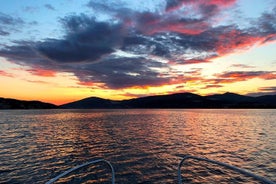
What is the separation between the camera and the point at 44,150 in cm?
3189

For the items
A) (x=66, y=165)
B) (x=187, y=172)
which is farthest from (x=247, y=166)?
(x=66, y=165)

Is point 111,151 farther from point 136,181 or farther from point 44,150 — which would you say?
point 136,181

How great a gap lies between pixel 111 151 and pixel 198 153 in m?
12.8

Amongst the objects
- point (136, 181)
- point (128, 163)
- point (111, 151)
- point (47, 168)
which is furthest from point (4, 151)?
point (136, 181)

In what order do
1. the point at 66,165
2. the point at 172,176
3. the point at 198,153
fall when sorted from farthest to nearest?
the point at 198,153
the point at 66,165
the point at 172,176

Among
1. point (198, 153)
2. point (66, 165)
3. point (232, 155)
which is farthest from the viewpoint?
point (198, 153)

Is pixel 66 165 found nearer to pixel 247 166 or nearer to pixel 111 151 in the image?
pixel 111 151

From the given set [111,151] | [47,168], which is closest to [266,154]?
[111,151]

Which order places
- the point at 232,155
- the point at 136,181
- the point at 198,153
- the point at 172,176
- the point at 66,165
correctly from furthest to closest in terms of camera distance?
the point at 198,153
the point at 232,155
the point at 66,165
the point at 172,176
the point at 136,181

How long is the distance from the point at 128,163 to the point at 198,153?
11.5 meters

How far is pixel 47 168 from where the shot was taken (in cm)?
2233

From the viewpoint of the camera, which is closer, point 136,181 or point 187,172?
point 136,181

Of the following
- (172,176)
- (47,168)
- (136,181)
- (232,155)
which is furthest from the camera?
(232,155)

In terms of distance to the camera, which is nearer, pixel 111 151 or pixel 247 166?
pixel 247 166
